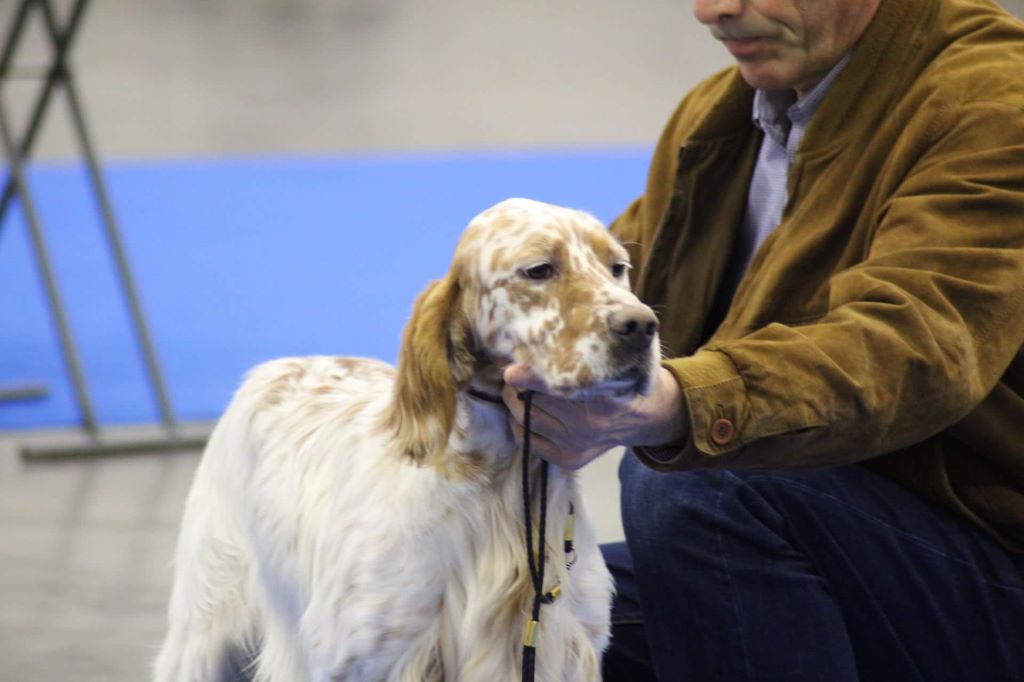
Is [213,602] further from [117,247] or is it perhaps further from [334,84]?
[334,84]

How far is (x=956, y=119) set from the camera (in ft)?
6.26

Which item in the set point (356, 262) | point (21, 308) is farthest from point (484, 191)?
point (21, 308)

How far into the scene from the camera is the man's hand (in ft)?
5.30

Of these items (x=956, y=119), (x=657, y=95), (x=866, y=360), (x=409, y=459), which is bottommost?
(x=657, y=95)

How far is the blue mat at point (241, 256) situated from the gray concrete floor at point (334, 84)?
42 cm

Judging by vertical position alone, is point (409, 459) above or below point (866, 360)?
below

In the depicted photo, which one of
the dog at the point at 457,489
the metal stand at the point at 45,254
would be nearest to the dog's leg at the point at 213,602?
the dog at the point at 457,489

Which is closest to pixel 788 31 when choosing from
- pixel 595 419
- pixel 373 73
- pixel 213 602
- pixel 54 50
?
pixel 595 419

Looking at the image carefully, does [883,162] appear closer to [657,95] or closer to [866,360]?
[866,360]

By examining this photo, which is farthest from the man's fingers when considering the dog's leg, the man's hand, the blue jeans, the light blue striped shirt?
the dog's leg

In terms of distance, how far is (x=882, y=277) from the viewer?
178 centimetres

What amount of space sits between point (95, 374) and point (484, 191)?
7.62 ft

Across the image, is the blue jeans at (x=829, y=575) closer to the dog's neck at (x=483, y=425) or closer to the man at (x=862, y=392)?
the man at (x=862, y=392)

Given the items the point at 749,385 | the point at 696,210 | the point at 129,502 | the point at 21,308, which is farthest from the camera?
the point at 21,308
